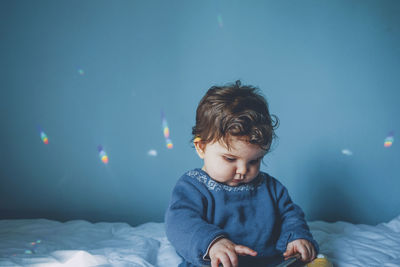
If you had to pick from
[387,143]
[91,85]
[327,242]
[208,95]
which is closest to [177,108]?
[91,85]

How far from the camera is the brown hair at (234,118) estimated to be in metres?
0.82

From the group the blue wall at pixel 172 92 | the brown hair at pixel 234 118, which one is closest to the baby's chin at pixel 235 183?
the brown hair at pixel 234 118

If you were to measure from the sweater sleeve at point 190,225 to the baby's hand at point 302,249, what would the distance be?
0.70 ft

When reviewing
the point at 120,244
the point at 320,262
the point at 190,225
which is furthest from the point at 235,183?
the point at 120,244

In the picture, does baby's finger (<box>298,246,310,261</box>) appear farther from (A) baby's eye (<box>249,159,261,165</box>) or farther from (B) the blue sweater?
(A) baby's eye (<box>249,159,261,165</box>)

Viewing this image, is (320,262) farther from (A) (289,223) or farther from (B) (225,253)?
(B) (225,253)

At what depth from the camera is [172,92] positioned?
142 centimetres

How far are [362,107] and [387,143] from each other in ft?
0.64

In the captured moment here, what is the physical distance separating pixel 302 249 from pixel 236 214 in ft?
0.61

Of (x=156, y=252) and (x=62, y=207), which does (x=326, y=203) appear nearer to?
(x=156, y=252)

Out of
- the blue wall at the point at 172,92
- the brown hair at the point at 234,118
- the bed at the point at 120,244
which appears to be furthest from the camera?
the blue wall at the point at 172,92

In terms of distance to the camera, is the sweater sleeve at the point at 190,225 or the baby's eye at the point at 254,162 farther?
the baby's eye at the point at 254,162

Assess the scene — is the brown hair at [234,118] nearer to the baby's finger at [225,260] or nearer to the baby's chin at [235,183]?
the baby's chin at [235,183]

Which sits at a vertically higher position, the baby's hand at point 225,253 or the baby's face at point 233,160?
the baby's face at point 233,160
